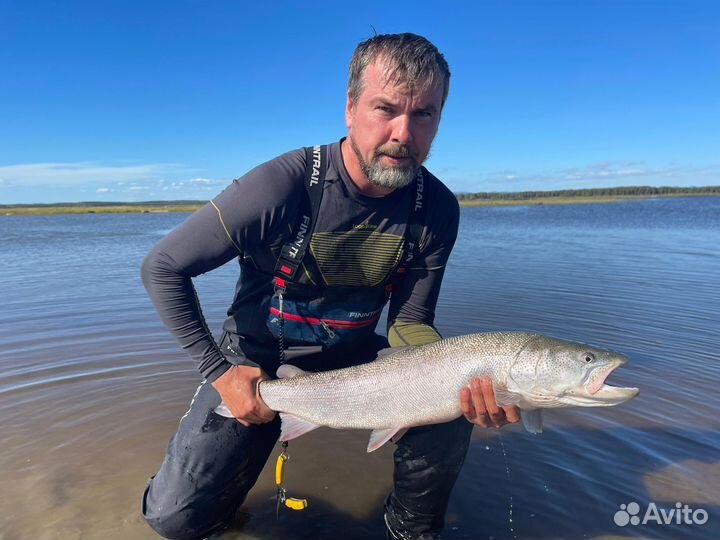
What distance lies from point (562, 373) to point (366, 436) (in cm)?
274

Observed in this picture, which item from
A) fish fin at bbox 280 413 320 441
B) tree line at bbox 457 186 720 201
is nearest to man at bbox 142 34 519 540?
fish fin at bbox 280 413 320 441

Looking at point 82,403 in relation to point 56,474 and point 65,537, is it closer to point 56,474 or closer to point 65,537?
point 56,474

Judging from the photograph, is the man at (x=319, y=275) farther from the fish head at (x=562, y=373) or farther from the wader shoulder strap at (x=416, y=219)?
the fish head at (x=562, y=373)

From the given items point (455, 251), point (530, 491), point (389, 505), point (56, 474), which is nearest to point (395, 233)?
point (389, 505)

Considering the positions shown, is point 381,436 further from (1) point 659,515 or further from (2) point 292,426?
(1) point 659,515

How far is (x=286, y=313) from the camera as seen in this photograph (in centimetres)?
388

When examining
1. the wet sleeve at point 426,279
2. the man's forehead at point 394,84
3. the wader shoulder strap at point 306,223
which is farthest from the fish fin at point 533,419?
the man's forehead at point 394,84

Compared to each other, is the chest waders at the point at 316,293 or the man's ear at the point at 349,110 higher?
the man's ear at the point at 349,110

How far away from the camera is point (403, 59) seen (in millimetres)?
3479

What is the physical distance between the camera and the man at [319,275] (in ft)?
11.1

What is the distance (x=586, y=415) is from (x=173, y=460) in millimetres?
4589

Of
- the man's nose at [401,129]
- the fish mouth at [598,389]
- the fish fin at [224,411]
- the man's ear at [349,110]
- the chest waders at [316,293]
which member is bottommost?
the fish fin at [224,411]

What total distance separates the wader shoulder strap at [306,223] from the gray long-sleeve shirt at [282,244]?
0.04m

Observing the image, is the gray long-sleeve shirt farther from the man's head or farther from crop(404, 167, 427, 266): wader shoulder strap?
the man's head
